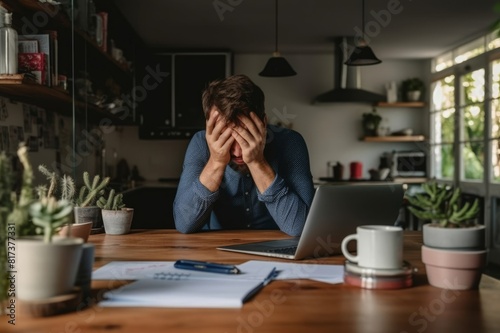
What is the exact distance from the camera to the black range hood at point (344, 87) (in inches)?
228

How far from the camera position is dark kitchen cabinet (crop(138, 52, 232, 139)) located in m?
6.10

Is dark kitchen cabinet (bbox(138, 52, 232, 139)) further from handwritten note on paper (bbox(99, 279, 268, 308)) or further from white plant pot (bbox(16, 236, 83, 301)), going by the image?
white plant pot (bbox(16, 236, 83, 301))

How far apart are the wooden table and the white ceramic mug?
0.05 meters

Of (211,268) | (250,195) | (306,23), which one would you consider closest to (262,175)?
(250,195)

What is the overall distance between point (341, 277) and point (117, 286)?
441 millimetres

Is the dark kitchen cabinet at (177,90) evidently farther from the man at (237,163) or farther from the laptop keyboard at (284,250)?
the laptop keyboard at (284,250)

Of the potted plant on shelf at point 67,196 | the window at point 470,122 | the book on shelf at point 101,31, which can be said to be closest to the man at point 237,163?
the potted plant on shelf at point 67,196

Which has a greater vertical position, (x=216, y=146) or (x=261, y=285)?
(x=216, y=146)

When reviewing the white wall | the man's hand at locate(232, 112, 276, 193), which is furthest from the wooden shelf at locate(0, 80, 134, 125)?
the white wall

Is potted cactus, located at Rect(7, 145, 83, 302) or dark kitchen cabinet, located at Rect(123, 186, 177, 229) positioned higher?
potted cactus, located at Rect(7, 145, 83, 302)

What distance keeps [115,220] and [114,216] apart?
0.01 m

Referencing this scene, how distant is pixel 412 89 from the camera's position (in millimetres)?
6543

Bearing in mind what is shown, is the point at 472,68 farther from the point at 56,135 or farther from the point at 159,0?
the point at 56,135

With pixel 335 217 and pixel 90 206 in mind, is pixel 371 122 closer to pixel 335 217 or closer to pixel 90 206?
pixel 90 206
